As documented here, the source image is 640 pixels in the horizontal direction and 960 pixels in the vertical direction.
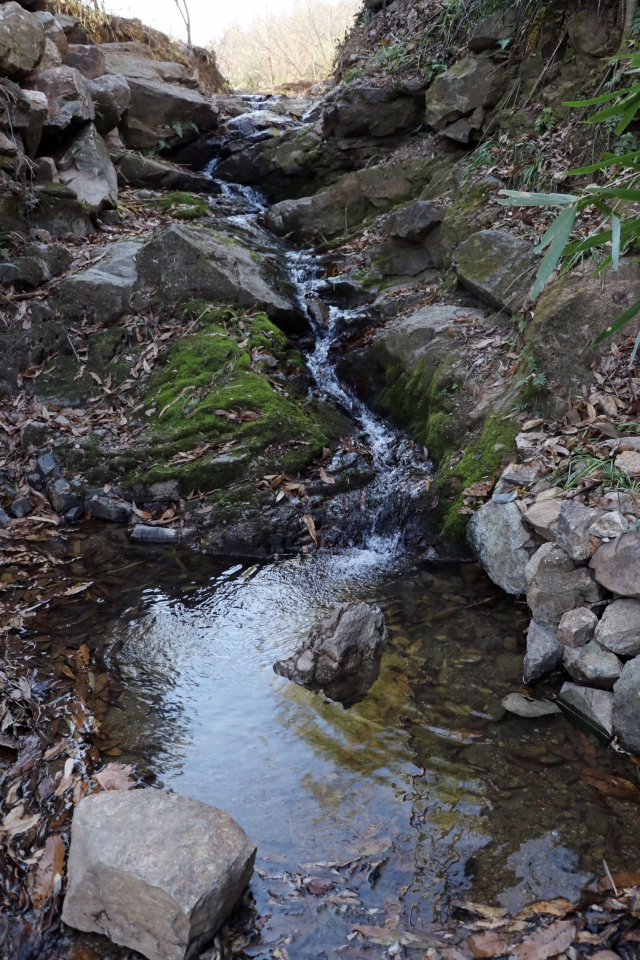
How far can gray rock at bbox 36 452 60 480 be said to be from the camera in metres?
6.28

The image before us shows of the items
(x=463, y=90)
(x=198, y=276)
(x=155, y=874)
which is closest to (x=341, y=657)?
(x=155, y=874)

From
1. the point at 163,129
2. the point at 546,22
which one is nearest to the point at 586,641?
the point at 546,22

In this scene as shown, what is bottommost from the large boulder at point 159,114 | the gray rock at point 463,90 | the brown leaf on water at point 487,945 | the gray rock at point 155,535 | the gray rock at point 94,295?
the brown leaf on water at point 487,945

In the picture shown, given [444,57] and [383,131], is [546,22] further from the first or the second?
[383,131]

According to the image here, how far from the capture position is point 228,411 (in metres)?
6.54

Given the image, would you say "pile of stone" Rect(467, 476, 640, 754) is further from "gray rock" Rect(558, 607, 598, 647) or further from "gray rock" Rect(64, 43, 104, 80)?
"gray rock" Rect(64, 43, 104, 80)

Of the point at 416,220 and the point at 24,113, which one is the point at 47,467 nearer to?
the point at 24,113

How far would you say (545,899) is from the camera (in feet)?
8.07

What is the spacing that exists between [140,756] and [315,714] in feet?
3.09

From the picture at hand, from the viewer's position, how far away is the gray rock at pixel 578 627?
355 cm

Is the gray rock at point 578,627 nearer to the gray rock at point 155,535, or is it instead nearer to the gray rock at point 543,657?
the gray rock at point 543,657

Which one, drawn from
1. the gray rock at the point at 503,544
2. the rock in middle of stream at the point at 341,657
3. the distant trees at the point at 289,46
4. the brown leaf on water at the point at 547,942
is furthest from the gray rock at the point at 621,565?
the distant trees at the point at 289,46

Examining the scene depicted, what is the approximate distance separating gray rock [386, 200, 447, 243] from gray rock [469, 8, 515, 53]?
210 centimetres

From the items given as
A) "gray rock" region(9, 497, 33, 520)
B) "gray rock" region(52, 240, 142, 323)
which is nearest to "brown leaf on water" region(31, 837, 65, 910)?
"gray rock" region(9, 497, 33, 520)
